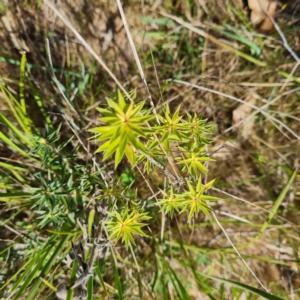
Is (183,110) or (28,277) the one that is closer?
(28,277)

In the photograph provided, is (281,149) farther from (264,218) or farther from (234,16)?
(234,16)

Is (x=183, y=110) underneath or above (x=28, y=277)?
above

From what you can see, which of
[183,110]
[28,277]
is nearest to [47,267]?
[28,277]

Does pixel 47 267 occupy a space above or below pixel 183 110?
below

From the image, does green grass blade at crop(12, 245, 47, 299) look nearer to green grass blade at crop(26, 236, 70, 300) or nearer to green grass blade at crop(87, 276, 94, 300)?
green grass blade at crop(26, 236, 70, 300)

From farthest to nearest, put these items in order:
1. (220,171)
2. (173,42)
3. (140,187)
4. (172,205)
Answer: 1. (173,42)
2. (220,171)
3. (140,187)
4. (172,205)

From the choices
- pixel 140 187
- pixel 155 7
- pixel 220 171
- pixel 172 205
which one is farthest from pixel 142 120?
pixel 155 7

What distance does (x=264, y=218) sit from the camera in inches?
57.1

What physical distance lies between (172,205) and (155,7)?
112 centimetres

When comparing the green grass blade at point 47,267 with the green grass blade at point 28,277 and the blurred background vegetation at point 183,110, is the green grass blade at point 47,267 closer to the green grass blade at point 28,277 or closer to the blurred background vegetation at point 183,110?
the green grass blade at point 28,277

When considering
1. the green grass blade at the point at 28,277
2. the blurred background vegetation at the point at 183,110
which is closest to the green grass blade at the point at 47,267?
the green grass blade at the point at 28,277

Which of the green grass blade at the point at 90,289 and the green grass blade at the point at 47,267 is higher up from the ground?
the green grass blade at the point at 47,267

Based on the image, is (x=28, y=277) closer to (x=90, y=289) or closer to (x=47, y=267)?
(x=47, y=267)

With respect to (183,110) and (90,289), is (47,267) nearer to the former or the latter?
(90,289)
